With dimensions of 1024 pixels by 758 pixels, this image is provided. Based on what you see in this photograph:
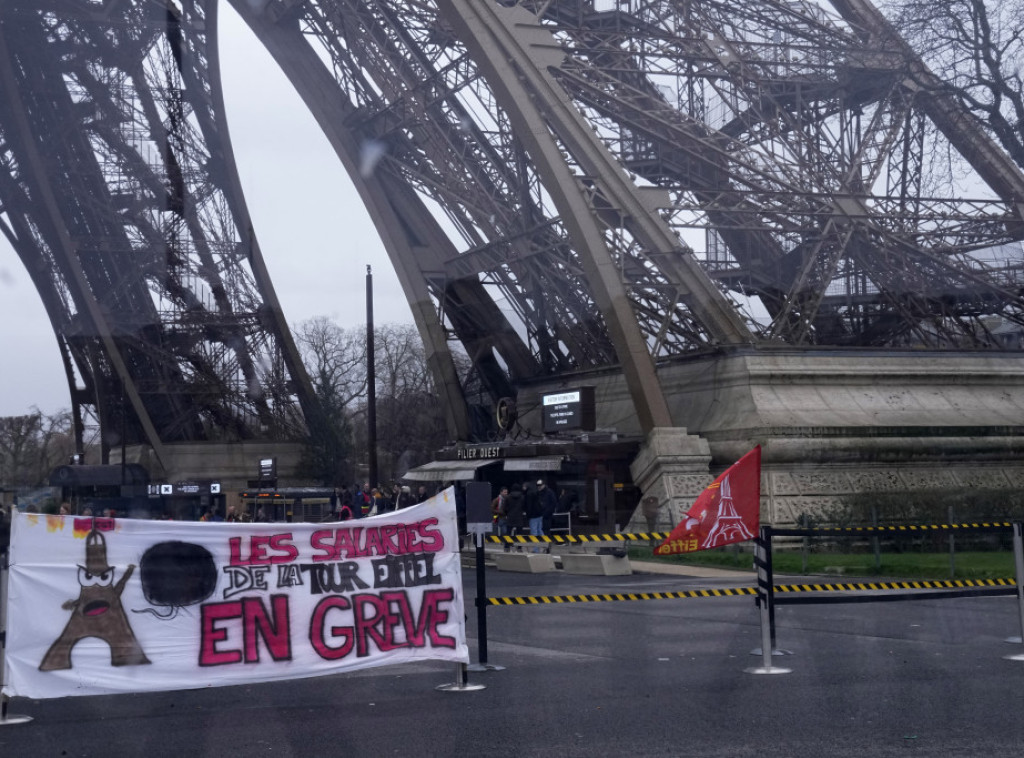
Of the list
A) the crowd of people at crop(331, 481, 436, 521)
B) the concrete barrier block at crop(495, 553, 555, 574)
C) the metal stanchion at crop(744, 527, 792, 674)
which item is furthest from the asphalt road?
the crowd of people at crop(331, 481, 436, 521)

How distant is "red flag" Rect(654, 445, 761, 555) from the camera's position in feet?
39.9

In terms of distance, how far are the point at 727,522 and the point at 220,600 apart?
4.38 m

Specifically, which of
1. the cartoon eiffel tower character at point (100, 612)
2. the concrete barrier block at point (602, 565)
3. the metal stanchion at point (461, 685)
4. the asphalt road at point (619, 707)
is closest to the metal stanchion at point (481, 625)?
the asphalt road at point (619, 707)

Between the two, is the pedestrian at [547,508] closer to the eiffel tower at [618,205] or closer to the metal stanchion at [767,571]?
the eiffel tower at [618,205]

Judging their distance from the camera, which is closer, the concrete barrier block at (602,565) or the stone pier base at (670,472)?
the concrete barrier block at (602,565)

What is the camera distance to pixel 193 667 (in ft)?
32.6

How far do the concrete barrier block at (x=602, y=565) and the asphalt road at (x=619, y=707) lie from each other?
→ 30.4 ft

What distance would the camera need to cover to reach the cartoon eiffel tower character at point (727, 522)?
12188 mm

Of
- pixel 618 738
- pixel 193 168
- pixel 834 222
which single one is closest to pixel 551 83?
pixel 834 222

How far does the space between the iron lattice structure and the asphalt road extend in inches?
653

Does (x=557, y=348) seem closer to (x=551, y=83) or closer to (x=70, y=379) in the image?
(x=551, y=83)

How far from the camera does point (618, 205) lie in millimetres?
33562

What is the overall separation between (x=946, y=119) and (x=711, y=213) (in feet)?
20.9

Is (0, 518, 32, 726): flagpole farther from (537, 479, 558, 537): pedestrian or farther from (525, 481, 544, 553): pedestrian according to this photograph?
(537, 479, 558, 537): pedestrian
